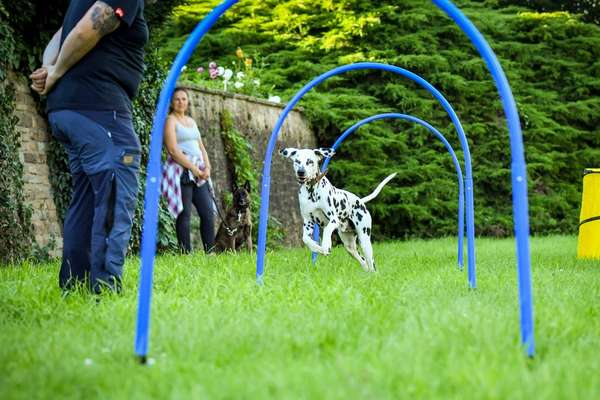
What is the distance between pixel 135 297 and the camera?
3627 mm

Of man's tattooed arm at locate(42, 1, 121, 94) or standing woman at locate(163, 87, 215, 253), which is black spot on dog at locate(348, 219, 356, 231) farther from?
man's tattooed arm at locate(42, 1, 121, 94)

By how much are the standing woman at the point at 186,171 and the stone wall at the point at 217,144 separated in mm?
1114

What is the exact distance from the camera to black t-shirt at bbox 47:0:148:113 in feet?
11.7

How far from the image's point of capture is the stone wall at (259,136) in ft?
28.7

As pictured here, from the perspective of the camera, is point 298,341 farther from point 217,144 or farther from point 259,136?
point 259,136

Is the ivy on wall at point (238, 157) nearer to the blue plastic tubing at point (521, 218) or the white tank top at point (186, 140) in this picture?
the white tank top at point (186, 140)

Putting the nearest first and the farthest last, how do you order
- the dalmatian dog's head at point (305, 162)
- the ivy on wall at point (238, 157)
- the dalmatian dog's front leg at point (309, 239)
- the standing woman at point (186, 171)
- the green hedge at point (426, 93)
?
the dalmatian dog's front leg at point (309, 239) → the dalmatian dog's head at point (305, 162) → the standing woman at point (186, 171) → the ivy on wall at point (238, 157) → the green hedge at point (426, 93)

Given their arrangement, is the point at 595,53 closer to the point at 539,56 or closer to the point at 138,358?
the point at 539,56

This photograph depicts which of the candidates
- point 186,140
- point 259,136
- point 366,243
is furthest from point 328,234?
point 259,136

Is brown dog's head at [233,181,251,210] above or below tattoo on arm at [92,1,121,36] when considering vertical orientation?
below

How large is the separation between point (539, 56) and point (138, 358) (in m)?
13.1

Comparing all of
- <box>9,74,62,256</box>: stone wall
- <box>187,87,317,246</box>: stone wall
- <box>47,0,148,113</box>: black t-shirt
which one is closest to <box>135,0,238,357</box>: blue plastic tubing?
Result: <box>47,0,148,113</box>: black t-shirt

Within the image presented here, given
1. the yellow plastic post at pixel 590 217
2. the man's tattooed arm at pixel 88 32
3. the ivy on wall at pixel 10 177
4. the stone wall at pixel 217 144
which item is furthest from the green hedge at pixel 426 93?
the man's tattooed arm at pixel 88 32

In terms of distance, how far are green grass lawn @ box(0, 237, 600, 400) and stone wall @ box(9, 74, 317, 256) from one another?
173 centimetres
